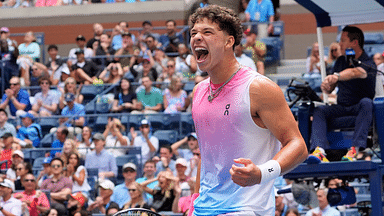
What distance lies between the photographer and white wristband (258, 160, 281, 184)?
2.44m

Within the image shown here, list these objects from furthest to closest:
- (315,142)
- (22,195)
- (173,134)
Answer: (173,134) → (22,195) → (315,142)

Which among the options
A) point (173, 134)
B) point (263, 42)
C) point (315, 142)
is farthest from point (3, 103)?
point (315, 142)

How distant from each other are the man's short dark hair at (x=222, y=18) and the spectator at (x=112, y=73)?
10082 millimetres

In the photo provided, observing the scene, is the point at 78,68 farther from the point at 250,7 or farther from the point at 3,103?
the point at 250,7

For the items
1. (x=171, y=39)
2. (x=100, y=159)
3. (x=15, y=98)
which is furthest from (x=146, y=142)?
(x=171, y=39)

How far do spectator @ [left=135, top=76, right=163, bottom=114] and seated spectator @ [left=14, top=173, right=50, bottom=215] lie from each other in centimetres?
307

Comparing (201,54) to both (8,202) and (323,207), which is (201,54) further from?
(8,202)

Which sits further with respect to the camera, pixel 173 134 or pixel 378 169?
pixel 173 134

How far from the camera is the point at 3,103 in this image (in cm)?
1230

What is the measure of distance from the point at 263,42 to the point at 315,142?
21.3ft

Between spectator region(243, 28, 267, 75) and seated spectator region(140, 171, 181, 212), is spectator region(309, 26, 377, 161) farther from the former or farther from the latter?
spectator region(243, 28, 267, 75)

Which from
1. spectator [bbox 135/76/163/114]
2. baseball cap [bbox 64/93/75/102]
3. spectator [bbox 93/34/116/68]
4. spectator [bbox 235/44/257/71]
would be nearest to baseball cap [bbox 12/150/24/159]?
baseball cap [bbox 64/93/75/102]

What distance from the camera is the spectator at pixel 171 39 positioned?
13.7m

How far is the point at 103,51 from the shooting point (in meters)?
14.0
